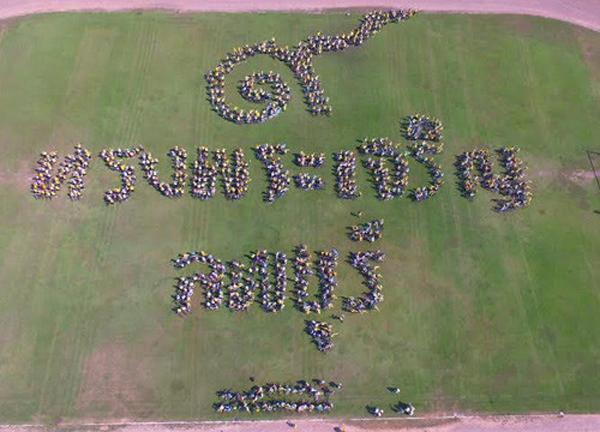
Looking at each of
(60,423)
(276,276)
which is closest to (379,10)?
(276,276)

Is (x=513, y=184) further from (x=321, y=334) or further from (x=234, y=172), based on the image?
(x=234, y=172)

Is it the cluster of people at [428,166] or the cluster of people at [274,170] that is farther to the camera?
the cluster of people at [428,166]

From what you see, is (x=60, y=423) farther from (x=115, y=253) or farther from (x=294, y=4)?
(x=294, y=4)

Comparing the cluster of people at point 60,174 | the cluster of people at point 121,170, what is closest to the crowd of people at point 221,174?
the cluster of people at point 121,170

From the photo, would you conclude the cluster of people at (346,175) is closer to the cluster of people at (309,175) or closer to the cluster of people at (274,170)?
the cluster of people at (309,175)

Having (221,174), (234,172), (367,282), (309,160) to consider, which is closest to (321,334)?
(367,282)

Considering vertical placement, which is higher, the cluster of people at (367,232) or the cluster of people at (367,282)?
the cluster of people at (367,232)

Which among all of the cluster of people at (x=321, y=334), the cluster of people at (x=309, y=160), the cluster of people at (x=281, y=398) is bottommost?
the cluster of people at (x=281, y=398)

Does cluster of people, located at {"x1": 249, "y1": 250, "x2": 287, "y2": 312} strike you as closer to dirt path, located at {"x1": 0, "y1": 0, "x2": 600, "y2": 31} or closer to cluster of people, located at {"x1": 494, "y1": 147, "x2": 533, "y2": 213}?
cluster of people, located at {"x1": 494, "y1": 147, "x2": 533, "y2": 213}
